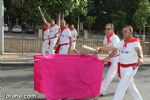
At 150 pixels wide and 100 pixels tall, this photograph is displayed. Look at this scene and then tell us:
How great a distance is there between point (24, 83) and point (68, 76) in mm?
3482

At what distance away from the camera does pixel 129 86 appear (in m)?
8.93

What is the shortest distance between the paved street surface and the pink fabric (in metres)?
0.79

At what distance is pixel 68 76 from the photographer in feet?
30.7

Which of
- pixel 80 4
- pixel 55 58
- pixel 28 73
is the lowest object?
pixel 28 73

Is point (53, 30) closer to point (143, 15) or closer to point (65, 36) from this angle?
point (65, 36)

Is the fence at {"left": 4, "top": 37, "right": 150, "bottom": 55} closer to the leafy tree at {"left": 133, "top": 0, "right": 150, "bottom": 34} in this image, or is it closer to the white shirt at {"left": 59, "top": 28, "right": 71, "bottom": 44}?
the white shirt at {"left": 59, "top": 28, "right": 71, "bottom": 44}

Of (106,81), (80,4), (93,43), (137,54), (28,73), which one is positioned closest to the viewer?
(137,54)

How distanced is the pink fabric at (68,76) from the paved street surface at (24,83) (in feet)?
2.59

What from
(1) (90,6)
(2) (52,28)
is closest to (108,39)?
(2) (52,28)

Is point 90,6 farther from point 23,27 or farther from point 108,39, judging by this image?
point 108,39

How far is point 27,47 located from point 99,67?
12.9 m

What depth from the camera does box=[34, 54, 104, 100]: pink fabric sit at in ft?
30.0

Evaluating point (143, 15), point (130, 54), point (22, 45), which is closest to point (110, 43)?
point (130, 54)

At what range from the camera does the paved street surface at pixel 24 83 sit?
10.5 m
